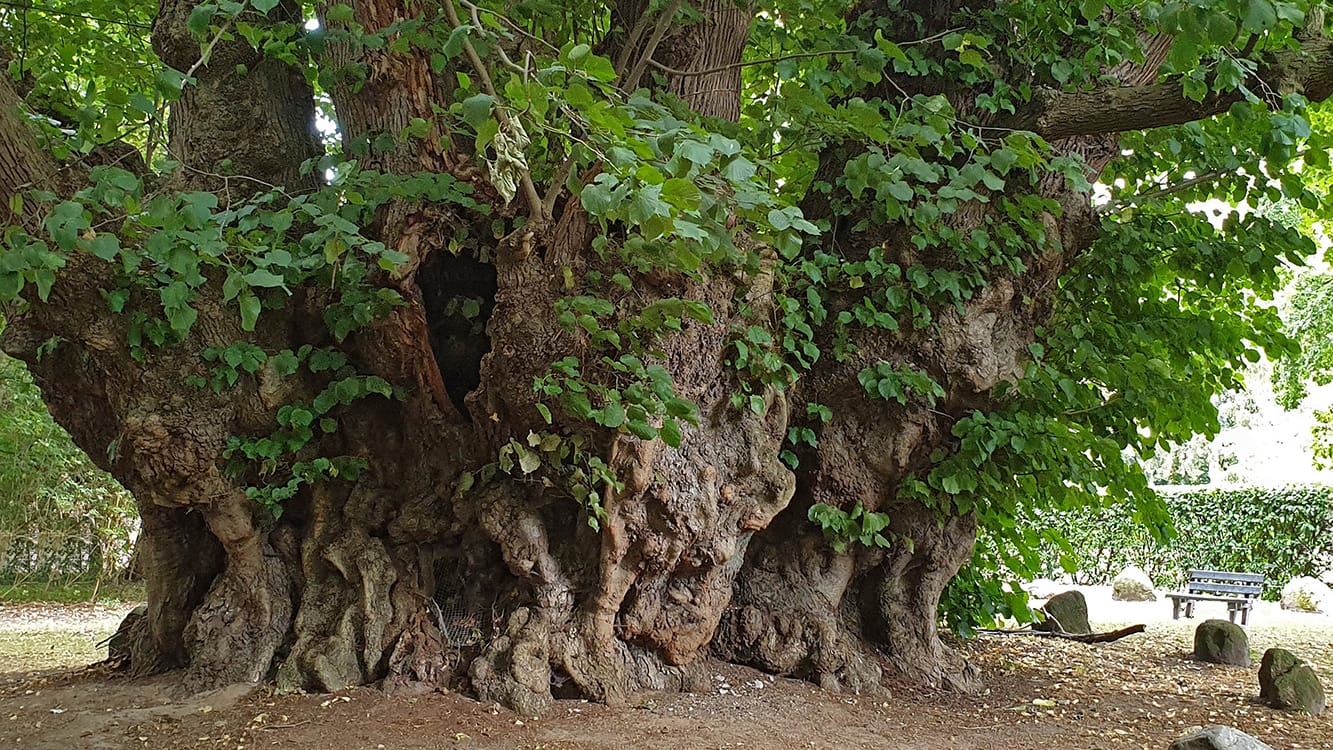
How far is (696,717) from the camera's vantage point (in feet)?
13.5

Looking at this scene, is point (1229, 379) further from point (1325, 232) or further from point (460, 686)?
point (1325, 232)

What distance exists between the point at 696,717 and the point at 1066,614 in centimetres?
510

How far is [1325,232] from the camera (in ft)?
38.3

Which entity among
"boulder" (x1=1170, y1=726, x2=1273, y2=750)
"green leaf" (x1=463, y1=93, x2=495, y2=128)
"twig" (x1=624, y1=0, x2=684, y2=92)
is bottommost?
"boulder" (x1=1170, y1=726, x2=1273, y2=750)

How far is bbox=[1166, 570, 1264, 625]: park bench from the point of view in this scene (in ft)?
36.1

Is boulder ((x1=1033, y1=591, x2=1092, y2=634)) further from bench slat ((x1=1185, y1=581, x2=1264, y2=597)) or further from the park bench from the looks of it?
bench slat ((x1=1185, y1=581, x2=1264, y2=597))

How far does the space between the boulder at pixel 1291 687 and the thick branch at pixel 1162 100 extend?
2.97 meters

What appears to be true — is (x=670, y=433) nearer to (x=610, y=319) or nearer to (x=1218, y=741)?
(x=610, y=319)

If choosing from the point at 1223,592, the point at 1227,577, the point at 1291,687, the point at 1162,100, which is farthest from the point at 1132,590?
the point at 1162,100

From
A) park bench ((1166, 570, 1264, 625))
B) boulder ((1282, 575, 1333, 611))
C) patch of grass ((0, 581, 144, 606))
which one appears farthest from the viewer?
patch of grass ((0, 581, 144, 606))

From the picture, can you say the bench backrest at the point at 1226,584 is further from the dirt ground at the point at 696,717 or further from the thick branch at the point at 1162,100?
the thick branch at the point at 1162,100

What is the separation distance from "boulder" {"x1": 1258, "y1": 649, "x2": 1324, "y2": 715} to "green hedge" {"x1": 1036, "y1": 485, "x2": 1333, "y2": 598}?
776cm

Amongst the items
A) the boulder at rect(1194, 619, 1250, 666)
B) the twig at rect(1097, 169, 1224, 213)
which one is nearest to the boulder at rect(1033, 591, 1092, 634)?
the boulder at rect(1194, 619, 1250, 666)

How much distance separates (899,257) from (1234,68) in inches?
68.9
